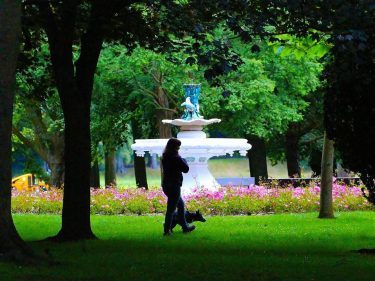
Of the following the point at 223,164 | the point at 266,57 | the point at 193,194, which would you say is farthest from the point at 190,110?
the point at 223,164

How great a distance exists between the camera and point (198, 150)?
2508 cm

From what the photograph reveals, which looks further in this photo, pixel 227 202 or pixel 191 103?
pixel 191 103

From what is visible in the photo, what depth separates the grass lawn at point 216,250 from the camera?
1024 cm

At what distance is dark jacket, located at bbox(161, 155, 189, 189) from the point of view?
15.6 m

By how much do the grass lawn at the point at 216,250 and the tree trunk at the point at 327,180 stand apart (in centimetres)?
34

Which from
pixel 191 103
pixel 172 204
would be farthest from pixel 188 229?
pixel 191 103

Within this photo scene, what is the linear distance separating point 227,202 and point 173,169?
7.03 m

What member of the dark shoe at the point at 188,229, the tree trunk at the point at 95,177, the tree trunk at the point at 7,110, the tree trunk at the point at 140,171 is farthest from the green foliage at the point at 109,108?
the tree trunk at the point at 7,110

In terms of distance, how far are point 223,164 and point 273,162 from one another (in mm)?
30984

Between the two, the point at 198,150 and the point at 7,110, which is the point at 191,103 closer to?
the point at 198,150

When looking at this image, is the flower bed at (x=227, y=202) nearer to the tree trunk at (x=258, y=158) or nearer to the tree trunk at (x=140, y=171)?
the tree trunk at (x=258, y=158)

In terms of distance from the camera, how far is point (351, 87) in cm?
1266

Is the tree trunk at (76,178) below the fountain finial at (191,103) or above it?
below

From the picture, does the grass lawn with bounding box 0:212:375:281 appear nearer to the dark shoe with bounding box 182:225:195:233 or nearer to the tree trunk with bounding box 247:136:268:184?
the dark shoe with bounding box 182:225:195:233
